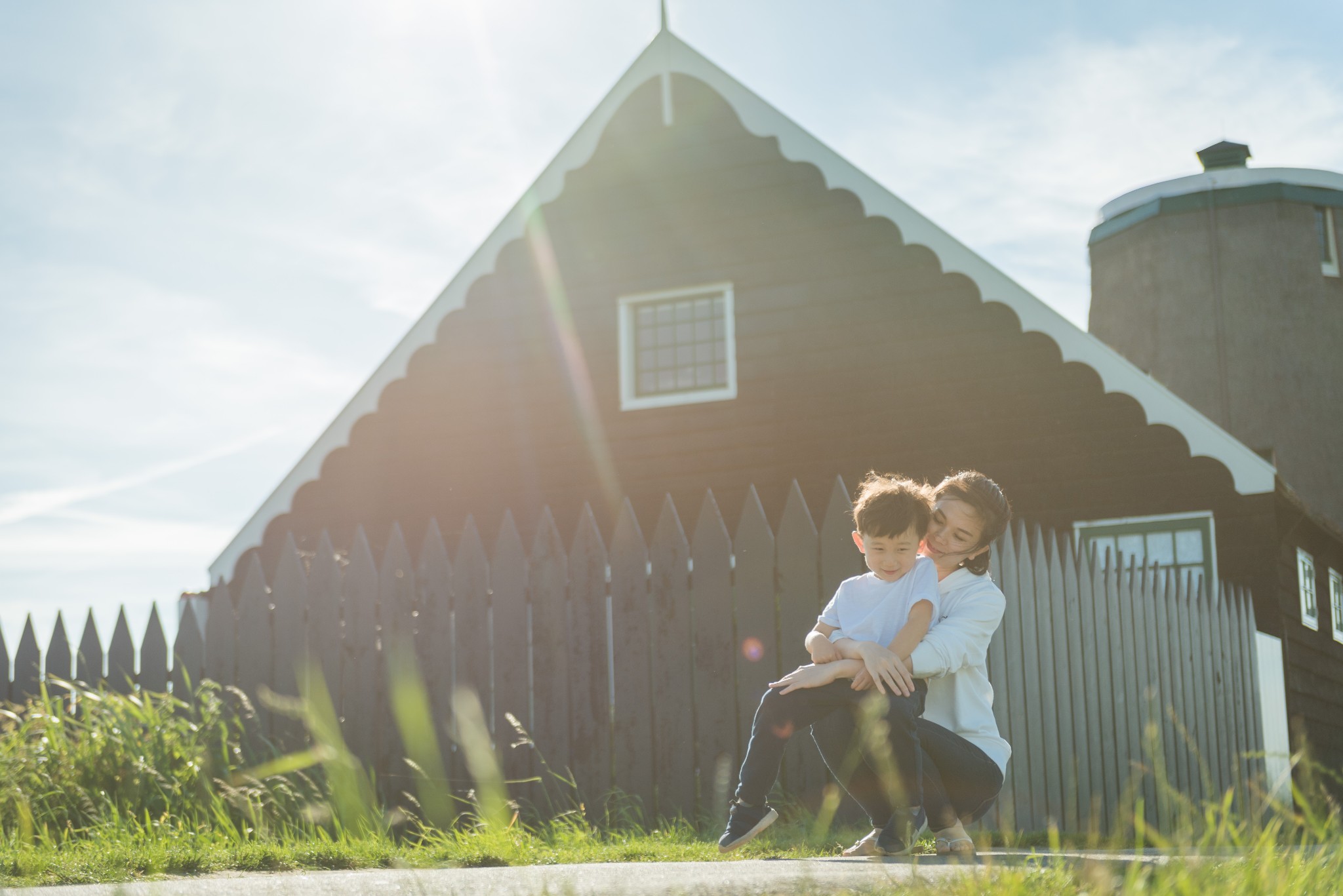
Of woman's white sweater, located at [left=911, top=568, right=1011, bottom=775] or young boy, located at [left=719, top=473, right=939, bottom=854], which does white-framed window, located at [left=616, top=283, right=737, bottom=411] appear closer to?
woman's white sweater, located at [left=911, top=568, right=1011, bottom=775]

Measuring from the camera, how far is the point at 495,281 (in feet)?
45.7

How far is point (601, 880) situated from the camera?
12.0 ft

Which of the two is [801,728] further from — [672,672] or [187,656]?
[187,656]

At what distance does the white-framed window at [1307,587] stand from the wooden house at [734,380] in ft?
1.35

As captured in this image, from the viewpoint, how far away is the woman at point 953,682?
Answer: 415 centimetres

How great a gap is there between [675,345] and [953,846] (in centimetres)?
935

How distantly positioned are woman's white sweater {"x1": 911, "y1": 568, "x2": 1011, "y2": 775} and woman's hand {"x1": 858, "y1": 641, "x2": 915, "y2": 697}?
6.6 inches

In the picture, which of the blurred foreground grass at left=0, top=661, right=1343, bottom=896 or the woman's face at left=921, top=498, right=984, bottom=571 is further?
the blurred foreground grass at left=0, top=661, right=1343, bottom=896

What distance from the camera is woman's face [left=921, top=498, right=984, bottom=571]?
173 inches

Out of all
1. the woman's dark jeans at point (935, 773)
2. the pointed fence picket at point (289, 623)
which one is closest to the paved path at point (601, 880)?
the woman's dark jeans at point (935, 773)

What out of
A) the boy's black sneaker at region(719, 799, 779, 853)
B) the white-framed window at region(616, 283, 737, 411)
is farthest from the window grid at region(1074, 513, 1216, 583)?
the boy's black sneaker at region(719, 799, 779, 853)

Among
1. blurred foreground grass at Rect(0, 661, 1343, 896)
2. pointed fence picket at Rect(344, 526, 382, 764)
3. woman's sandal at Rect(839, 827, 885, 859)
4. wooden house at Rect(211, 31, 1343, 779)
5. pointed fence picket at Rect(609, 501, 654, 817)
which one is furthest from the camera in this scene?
wooden house at Rect(211, 31, 1343, 779)

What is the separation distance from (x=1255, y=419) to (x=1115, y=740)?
53.9 ft

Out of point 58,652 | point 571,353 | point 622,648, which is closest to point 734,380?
point 571,353
